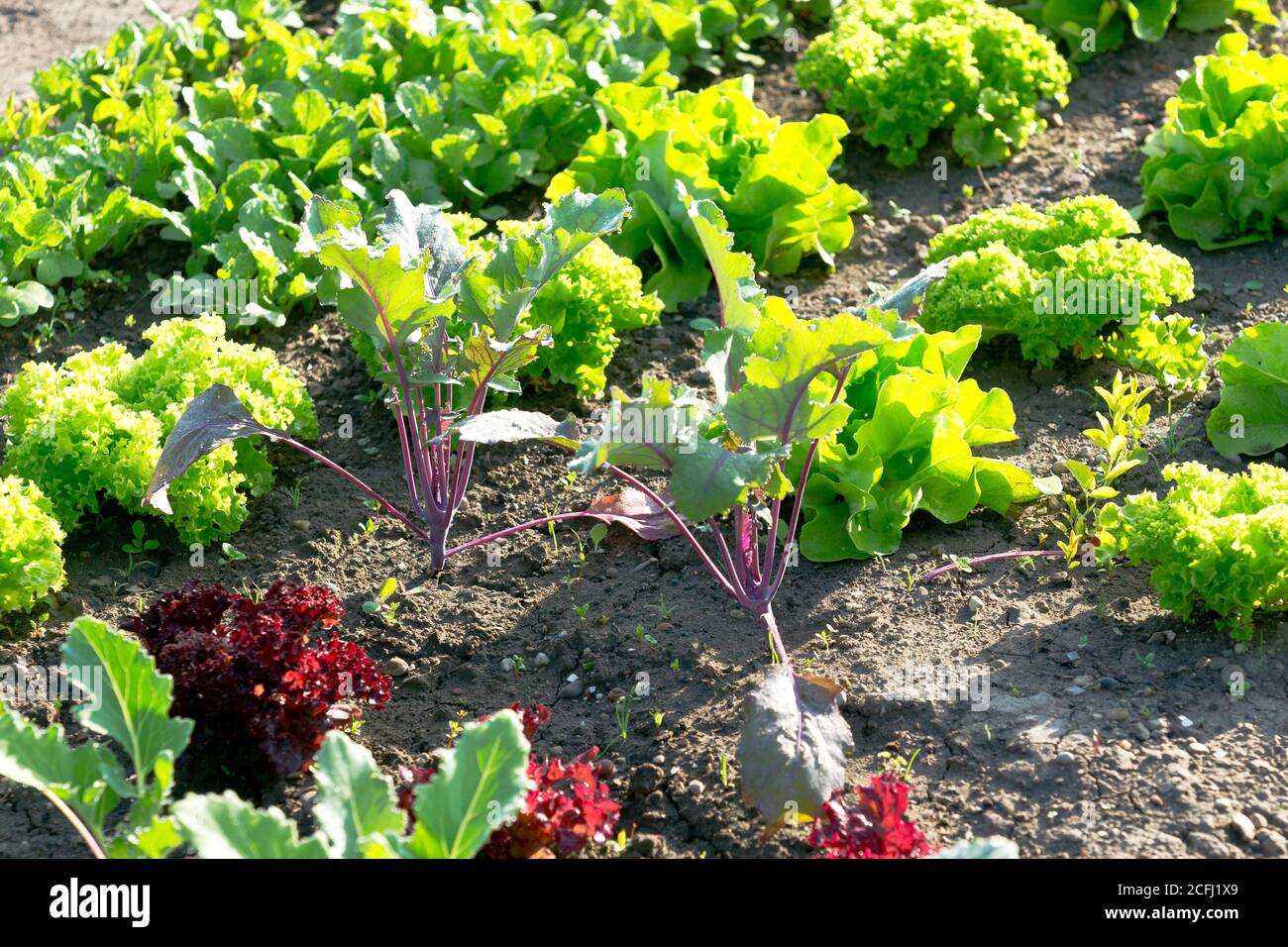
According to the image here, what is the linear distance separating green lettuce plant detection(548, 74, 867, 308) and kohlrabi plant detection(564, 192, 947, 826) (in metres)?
1.37

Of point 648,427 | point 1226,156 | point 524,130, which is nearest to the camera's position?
point 648,427

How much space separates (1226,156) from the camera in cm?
558

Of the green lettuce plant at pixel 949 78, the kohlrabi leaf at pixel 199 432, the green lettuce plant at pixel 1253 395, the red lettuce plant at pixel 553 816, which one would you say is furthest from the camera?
the green lettuce plant at pixel 949 78

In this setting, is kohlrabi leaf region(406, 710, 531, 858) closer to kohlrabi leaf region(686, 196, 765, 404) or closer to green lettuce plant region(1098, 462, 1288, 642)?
kohlrabi leaf region(686, 196, 765, 404)

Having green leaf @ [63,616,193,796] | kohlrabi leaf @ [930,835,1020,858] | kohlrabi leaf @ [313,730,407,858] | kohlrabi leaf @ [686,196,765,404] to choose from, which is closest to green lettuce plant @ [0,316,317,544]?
green leaf @ [63,616,193,796]

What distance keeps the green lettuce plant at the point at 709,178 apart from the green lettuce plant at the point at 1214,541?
1.92 metres

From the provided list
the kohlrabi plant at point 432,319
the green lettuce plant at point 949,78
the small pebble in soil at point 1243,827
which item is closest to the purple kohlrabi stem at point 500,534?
the kohlrabi plant at point 432,319

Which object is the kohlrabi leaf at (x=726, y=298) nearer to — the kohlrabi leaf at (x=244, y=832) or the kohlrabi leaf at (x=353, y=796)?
the kohlrabi leaf at (x=353, y=796)

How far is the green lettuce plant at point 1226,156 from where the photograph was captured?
5.48 meters

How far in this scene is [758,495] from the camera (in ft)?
13.2

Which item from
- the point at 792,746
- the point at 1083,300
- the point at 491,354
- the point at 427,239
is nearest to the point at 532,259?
the point at 491,354

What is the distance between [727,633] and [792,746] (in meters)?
0.80

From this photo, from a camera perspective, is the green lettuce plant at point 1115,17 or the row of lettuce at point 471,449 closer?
the row of lettuce at point 471,449

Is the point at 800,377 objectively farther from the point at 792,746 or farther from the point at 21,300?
the point at 21,300
